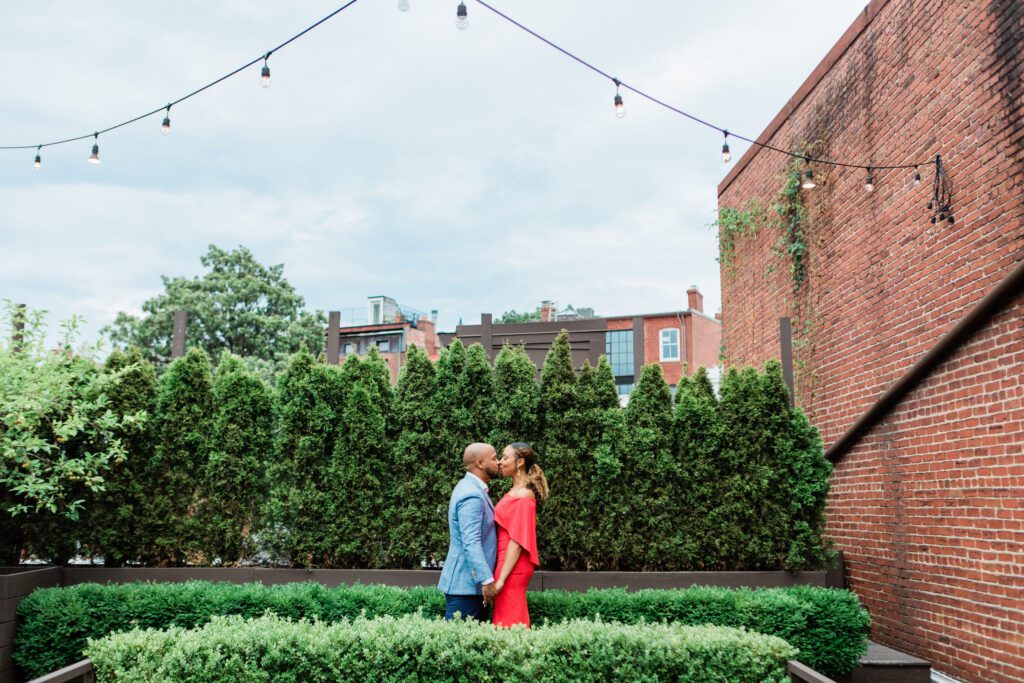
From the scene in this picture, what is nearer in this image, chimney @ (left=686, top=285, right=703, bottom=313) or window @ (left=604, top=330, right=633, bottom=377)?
chimney @ (left=686, top=285, right=703, bottom=313)

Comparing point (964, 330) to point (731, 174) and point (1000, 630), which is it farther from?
point (731, 174)

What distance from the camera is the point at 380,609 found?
5438 millimetres

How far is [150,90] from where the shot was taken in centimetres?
732

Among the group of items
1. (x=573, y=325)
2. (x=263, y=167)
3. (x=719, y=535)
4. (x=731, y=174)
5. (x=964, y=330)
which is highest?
(x=263, y=167)

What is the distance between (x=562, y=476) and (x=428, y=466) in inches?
52.6

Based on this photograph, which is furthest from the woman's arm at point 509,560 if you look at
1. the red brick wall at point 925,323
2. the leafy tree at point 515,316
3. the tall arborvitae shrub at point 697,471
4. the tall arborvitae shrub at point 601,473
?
the leafy tree at point 515,316

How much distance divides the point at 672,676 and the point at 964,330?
396cm

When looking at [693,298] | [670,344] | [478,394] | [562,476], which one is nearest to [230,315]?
[670,344]

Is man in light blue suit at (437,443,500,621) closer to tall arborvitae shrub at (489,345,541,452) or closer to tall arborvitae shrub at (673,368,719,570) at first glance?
tall arborvitae shrub at (489,345,541,452)

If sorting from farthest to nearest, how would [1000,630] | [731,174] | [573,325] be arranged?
1. [731,174]
2. [573,325]
3. [1000,630]

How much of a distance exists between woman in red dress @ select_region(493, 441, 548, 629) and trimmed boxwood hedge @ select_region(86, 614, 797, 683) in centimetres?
88

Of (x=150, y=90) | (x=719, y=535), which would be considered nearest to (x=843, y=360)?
(x=719, y=535)

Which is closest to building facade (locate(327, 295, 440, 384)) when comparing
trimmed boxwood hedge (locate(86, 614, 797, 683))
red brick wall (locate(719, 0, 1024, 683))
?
red brick wall (locate(719, 0, 1024, 683))

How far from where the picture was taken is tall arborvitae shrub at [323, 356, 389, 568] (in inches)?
258
